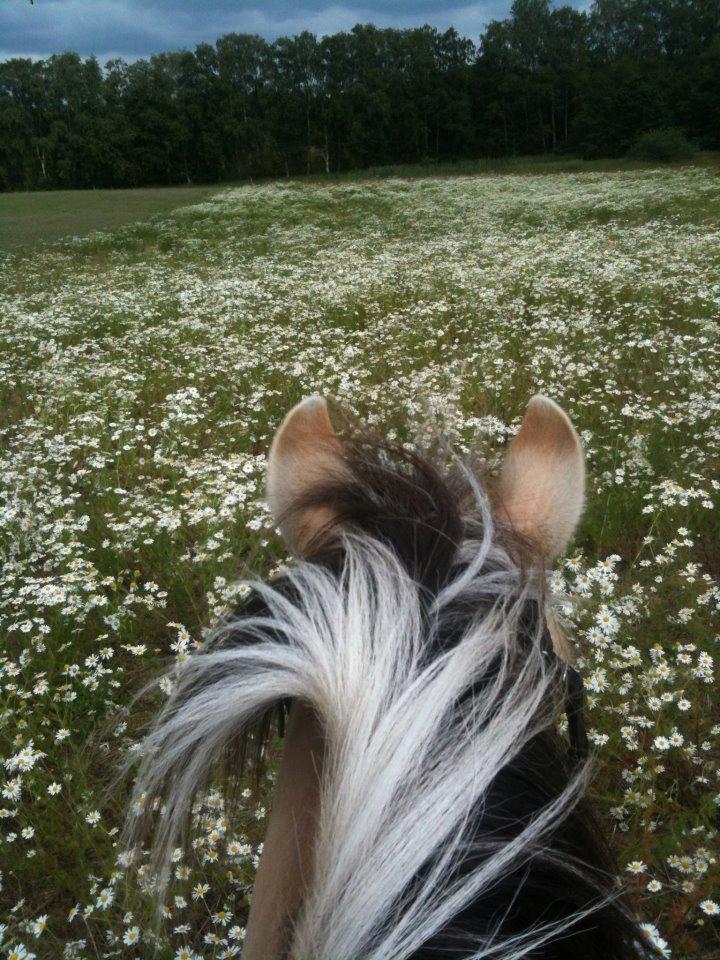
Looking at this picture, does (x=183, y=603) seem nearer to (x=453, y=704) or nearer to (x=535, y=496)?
(x=535, y=496)

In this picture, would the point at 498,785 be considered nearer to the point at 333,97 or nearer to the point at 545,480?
the point at 545,480

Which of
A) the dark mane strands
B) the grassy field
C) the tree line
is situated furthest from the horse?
the tree line

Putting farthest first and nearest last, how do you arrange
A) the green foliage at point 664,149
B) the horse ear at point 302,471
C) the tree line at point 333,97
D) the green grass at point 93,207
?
the tree line at point 333,97 → the green foliage at point 664,149 → the green grass at point 93,207 → the horse ear at point 302,471

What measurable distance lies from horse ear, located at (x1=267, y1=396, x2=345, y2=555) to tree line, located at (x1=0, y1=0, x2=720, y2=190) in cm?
6267

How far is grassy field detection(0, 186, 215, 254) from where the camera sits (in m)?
19.5

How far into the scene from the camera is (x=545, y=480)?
157 centimetres

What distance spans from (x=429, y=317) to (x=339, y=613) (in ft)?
21.8

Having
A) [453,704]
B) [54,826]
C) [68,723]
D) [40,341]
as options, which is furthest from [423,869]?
[40,341]

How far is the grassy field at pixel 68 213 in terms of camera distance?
19.5 metres

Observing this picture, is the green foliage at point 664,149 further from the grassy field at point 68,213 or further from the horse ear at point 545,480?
the horse ear at point 545,480

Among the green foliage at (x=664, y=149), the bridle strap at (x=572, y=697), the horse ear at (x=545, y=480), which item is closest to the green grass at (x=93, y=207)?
the green foliage at (x=664, y=149)

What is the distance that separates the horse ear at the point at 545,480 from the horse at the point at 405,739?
2.4 inches

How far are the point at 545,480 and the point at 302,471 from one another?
55 cm

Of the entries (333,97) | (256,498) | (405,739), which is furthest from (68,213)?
(333,97)
